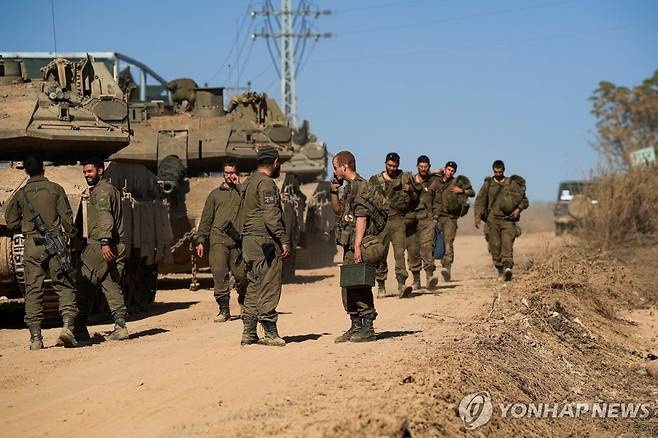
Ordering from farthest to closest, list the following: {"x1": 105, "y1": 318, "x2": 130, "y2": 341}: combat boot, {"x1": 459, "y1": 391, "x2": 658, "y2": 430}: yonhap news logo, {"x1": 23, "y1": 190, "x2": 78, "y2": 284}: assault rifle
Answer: {"x1": 105, "y1": 318, "x2": 130, "y2": 341}: combat boot < {"x1": 23, "y1": 190, "x2": 78, "y2": 284}: assault rifle < {"x1": 459, "y1": 391, "x2": 658, "y2": 430}: yonhap news logo

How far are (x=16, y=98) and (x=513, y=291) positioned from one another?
6551mm

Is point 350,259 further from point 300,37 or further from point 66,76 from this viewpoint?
point 300,37

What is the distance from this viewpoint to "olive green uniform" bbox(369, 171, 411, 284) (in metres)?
15.3

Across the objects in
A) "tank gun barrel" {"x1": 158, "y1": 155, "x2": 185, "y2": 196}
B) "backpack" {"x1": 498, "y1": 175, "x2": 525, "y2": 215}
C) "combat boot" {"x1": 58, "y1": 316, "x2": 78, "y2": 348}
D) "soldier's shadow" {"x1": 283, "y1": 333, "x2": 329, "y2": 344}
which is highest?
"tank gun barrel" {"x1": 158, "y1": 155, "x2": 185, "y2": 196}

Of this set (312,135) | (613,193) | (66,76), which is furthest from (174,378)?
(312,135)

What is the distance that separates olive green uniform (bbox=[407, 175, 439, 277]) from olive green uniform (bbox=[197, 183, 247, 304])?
3338 mm

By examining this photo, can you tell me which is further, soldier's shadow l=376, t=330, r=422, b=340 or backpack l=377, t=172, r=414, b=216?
backpack l=377, t=172, r=414, b=216

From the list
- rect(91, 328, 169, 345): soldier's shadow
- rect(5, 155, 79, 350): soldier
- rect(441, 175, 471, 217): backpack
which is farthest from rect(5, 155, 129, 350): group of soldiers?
rect(441, 175, 471, 217): backpack

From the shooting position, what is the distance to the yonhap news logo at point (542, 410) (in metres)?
7.34

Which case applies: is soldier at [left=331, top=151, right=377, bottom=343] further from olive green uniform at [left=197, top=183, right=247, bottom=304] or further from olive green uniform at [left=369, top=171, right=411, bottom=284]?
olive green uniform at [left=369, top=171, right=411, bottom=284]

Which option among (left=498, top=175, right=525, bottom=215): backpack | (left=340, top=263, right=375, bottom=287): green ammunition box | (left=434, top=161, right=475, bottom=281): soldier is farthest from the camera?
(left=434, top=161, right=475, bottom=281): soldier

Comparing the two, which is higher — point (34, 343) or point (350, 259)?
point (350, 259)

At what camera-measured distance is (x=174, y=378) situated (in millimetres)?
8445

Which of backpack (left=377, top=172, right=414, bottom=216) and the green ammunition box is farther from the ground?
backpack (left=377, top=172, right=414, bottom=216)
